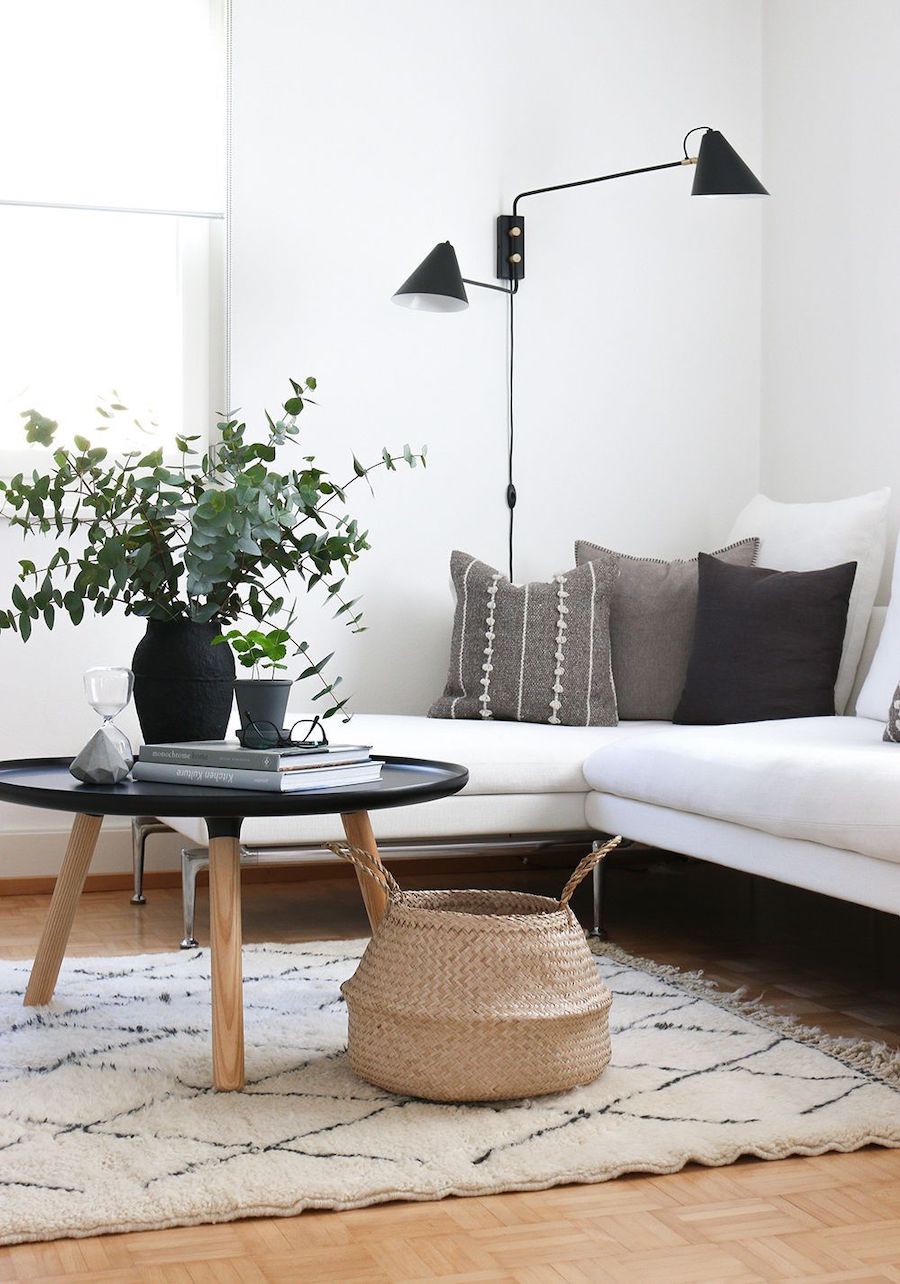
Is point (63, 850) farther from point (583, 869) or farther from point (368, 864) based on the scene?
point (583, 869)

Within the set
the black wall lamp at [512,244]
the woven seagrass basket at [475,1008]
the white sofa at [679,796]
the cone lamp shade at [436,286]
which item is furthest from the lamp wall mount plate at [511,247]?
the woven seagrass basket at [475,1008]

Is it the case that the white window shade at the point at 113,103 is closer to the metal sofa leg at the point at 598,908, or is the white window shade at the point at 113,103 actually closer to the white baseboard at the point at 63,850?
the white baseboard at the point at 63,850

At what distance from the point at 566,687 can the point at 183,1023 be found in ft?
5.02

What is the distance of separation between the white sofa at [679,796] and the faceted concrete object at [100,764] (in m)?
0.83

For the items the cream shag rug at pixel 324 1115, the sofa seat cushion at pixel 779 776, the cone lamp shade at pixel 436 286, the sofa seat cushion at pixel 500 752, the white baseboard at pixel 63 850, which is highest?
the cone lamp shade at pixel 436 286

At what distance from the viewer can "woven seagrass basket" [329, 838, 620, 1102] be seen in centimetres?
202

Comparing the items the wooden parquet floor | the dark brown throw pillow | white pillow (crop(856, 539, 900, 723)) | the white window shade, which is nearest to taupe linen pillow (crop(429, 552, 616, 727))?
the dark brown throw pillow

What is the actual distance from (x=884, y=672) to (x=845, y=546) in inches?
20.5

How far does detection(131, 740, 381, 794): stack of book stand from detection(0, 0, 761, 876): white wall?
69.2 inches

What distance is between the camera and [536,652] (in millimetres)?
3719

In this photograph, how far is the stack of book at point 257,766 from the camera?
2.13 meters

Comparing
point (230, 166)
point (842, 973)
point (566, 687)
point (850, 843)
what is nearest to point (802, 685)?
point (566, 687)

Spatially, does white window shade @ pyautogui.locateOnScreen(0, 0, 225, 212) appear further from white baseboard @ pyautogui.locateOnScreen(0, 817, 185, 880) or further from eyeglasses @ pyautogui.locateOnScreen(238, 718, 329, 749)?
eyeglasses @ pyautogui.locateOnScreen(238, 718, 329, 749)

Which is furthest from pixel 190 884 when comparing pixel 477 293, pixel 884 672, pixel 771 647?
pixel 477 293
